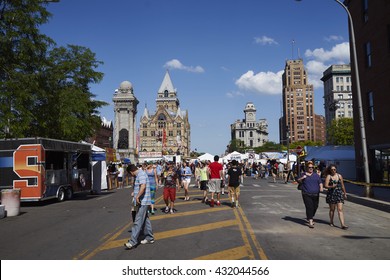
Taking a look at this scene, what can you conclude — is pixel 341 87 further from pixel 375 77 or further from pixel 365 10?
pixel 375 77

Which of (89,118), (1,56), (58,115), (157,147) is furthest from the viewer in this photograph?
(157,147)

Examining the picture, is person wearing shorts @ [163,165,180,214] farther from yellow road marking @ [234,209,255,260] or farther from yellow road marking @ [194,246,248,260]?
yellow road marking @ [194,246,248,260]

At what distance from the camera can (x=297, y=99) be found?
6860 inches

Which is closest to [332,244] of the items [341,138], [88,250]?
[88,250]

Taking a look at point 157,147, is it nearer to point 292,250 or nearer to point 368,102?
point 368,102

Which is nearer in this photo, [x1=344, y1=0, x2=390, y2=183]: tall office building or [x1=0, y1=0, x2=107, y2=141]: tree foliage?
[x1=0, y1=0, x2=107, y2=141]: tree foliage

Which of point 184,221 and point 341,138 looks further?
point 341,138

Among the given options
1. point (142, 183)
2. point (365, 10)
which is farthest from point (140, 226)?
point (365, 10)

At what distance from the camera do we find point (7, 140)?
1720 centimetres

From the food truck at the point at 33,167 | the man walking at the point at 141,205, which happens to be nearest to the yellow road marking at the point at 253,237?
the man walking at the point at 141,205

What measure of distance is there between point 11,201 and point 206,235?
869 centimetres

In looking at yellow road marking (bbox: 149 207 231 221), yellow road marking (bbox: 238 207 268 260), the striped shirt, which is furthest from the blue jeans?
yellow road marking (bbox: 149 207 231 221)

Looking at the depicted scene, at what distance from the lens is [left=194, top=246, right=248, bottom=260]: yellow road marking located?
676 cm
